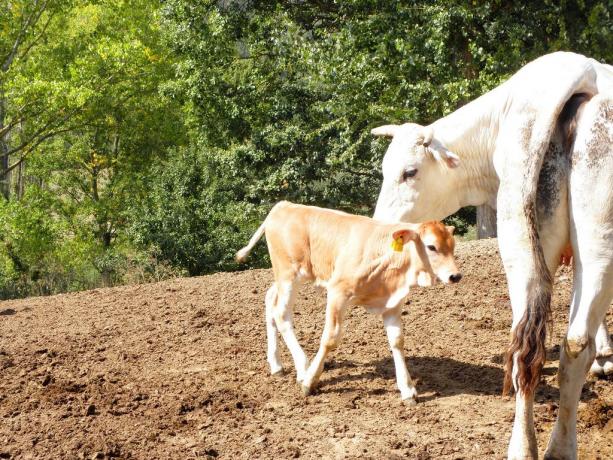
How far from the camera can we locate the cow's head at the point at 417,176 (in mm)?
7137

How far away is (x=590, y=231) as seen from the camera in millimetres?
5086

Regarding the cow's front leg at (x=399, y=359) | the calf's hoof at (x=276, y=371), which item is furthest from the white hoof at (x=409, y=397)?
the calf's hoof at (x=276, y=371)

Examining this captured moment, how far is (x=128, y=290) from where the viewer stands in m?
12.5

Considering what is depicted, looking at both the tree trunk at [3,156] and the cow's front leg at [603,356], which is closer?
the cow's front leg at [603,356]

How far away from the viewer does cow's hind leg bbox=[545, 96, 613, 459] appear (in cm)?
504

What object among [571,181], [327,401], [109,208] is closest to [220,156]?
[109,208]

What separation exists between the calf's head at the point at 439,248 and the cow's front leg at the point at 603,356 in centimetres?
163

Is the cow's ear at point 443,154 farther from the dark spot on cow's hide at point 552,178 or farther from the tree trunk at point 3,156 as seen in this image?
A: the tree trunk at point 3,156

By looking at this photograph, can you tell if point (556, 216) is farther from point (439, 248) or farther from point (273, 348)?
point (273, 348)

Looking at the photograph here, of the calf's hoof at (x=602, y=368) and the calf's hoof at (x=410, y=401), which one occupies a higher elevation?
the calf's hoof at (x=410, y=401)

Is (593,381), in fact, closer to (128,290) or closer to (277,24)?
(128,290)

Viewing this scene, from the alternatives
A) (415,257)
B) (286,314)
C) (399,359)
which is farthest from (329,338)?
(415,257)

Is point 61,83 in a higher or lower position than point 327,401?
higher

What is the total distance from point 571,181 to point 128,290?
8.49 m
